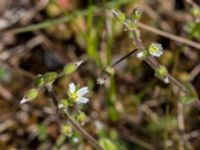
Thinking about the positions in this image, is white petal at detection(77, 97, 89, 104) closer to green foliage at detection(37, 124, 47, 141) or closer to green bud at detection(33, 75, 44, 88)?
green bud at detection(33, 75, 44, 88)

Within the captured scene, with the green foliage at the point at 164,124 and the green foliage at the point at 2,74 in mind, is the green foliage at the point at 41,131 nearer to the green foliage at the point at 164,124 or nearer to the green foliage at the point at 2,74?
the green foliage at the point at 2,74

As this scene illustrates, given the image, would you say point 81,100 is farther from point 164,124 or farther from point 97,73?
point 97,73

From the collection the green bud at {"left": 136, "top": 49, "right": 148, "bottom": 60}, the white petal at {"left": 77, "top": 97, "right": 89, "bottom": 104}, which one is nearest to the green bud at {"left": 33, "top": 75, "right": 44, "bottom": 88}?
the white petal at {"left": 77, "top": 97, "right": 89, "bottom": 104}

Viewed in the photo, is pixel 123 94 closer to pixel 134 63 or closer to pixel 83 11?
pixel 134 63

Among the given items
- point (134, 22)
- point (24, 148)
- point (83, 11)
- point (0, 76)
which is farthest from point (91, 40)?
point (134, 22)

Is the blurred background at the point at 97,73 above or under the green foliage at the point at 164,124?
above

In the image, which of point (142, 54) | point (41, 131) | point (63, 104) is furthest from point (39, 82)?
point (41, 131)

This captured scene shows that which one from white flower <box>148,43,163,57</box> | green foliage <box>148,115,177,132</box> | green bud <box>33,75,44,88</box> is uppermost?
green foliage <box>148,115,177,132</box>

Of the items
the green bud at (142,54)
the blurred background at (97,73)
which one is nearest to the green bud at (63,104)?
the green bud at (142,54)

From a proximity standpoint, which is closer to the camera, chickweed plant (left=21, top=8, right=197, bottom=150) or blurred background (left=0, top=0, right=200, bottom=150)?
chickweed plant (left=21, top=8, right=197, bottom=150)
